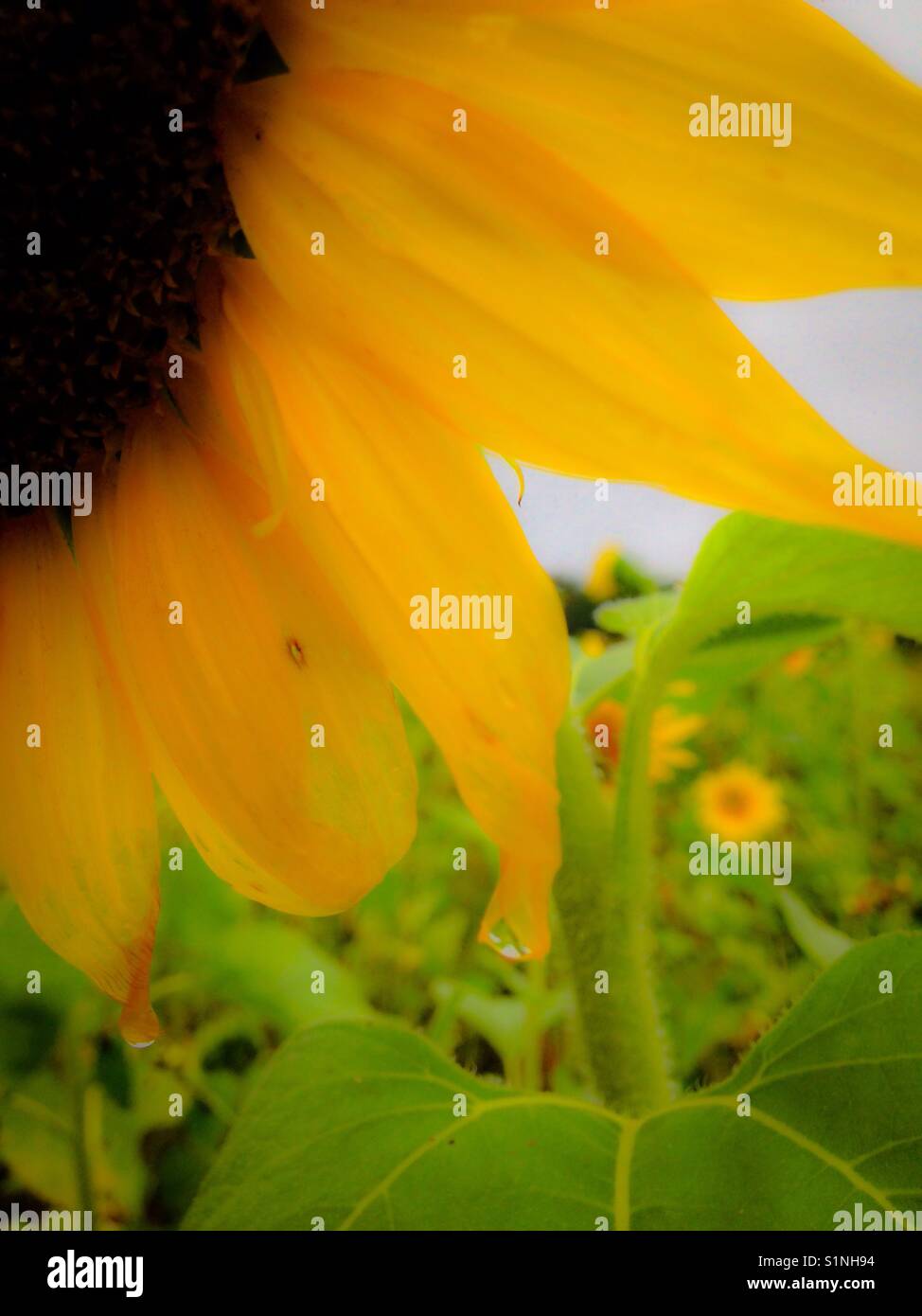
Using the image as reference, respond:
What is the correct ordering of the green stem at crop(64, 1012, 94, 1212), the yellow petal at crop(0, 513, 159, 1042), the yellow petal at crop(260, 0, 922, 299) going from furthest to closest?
the green stem at crop(64, 1012, 94, 1212)
the yellow petal at crop(0, 513, 159, 1042)
the yellow petal at crop(260, 0, 922, 299)

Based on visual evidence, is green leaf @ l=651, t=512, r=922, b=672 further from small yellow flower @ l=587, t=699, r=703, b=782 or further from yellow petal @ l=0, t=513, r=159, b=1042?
yellow petal @ l=0, t=513, r=159, b=1042

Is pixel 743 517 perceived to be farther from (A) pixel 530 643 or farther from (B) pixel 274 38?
(B) pixel 274 38

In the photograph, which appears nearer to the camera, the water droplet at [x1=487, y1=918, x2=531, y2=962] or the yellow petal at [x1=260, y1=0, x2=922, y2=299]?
the yellow petal at [x1=260, y1=0, x2=922, y2=299]

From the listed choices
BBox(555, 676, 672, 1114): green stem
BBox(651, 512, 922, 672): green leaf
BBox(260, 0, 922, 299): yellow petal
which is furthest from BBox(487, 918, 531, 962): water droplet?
BBox(260, 0, 922, 299): yellow petal

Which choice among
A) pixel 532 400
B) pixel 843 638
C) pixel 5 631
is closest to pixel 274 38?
pixel 532 400

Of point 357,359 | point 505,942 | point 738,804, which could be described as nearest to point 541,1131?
point 505,942

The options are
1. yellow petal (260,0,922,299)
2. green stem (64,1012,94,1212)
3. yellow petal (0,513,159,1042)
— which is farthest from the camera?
green stem (64,1012,94,1212)

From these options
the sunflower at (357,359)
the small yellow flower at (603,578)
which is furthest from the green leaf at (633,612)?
the sunflower at (357,359)
